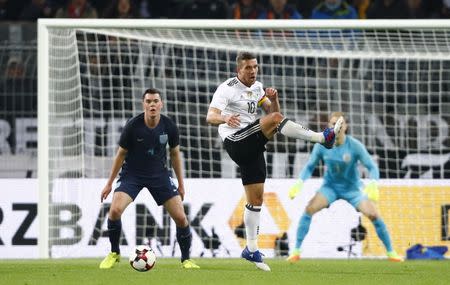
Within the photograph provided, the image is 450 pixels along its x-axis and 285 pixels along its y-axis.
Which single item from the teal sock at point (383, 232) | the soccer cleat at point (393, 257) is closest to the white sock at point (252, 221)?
the teal sock at point (383, 232)

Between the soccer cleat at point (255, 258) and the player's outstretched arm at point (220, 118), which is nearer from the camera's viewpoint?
the player's outstretched arm at point (220, 118)

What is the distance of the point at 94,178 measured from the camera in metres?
16.0

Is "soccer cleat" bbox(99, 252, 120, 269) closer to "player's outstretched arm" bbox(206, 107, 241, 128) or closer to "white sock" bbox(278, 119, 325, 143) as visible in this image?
"player's outstretched arm" bbox(206, 107, 241, 128)

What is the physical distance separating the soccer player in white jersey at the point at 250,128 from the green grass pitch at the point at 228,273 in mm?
670

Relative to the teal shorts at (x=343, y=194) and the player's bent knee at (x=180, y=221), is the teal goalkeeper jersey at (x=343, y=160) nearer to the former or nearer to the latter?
the teal shorts at (x=343, y=194)

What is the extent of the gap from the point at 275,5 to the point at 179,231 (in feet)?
23.5

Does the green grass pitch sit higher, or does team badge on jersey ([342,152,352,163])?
team badge on jersey ([342,152,352,163])

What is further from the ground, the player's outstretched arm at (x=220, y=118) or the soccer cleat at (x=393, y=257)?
the player's outstretched arm at (x=220, y=118)

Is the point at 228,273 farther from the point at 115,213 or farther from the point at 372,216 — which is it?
the point at 372,216

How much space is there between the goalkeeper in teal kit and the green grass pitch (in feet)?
3.08

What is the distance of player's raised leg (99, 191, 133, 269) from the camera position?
1259 centimetres

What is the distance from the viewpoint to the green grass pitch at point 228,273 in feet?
35.1

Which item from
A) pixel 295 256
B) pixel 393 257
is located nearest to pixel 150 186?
pixel 295 256

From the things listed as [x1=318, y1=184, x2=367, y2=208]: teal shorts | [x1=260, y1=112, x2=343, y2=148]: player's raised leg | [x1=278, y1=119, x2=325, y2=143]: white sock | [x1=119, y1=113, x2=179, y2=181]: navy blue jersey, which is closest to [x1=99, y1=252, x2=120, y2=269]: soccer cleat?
[x1=119, y1=113, x2=179, y2=181]: navy blue jersey
